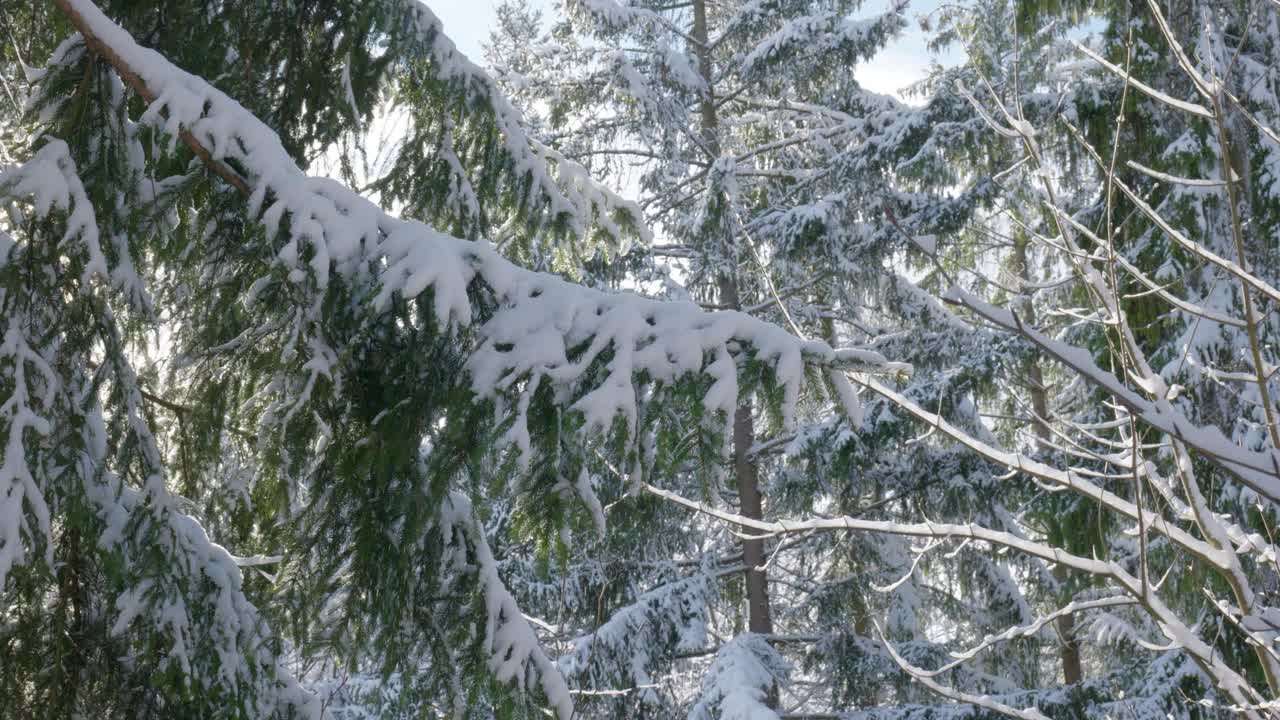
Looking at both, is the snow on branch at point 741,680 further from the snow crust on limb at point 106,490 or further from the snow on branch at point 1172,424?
the snow on branch at point 1172,424

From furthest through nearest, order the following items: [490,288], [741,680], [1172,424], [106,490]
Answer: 1. [741,680]
2. [106,490]
3. [490,288]
4. [1172,424]

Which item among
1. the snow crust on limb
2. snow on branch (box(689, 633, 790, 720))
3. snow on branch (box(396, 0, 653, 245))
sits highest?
snow on branch (box(396, 0, 653, 245))

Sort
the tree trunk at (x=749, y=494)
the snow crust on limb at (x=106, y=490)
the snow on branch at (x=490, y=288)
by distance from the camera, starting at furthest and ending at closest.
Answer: the tree trunk at (x=749, y=494) < the snow crust on limb at (x=106, y=490) < the snow on branch at (x=490, y=288)

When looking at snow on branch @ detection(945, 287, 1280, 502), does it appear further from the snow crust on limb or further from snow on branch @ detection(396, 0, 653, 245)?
snow on branch @ detection(396, 0, 653, 245)

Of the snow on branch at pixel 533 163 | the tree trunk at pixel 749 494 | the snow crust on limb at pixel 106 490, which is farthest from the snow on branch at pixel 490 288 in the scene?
the tree trunk at pixel 749 494

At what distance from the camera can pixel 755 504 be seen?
806 centimetres

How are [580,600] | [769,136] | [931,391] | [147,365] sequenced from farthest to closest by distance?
[769,136] → [580,600] → [931,391] → [147,365]

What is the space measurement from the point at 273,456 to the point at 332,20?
183 cm

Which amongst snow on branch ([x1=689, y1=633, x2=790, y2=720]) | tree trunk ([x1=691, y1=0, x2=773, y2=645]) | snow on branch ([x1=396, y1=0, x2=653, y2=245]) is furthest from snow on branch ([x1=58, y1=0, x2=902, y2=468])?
tree trunk ([x1=691, y1=0, x2=773, y2=645])

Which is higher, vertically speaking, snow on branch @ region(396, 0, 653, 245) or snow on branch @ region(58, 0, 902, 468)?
snow on branch @ region(396, 0, 653, 245)

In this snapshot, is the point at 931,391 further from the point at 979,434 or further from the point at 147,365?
the point at 147,365

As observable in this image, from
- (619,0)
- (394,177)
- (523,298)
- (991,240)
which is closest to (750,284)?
(619,0)

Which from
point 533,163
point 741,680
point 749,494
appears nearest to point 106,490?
point 533,163

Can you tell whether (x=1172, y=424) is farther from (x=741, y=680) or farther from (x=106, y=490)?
(x=741, y=680)
